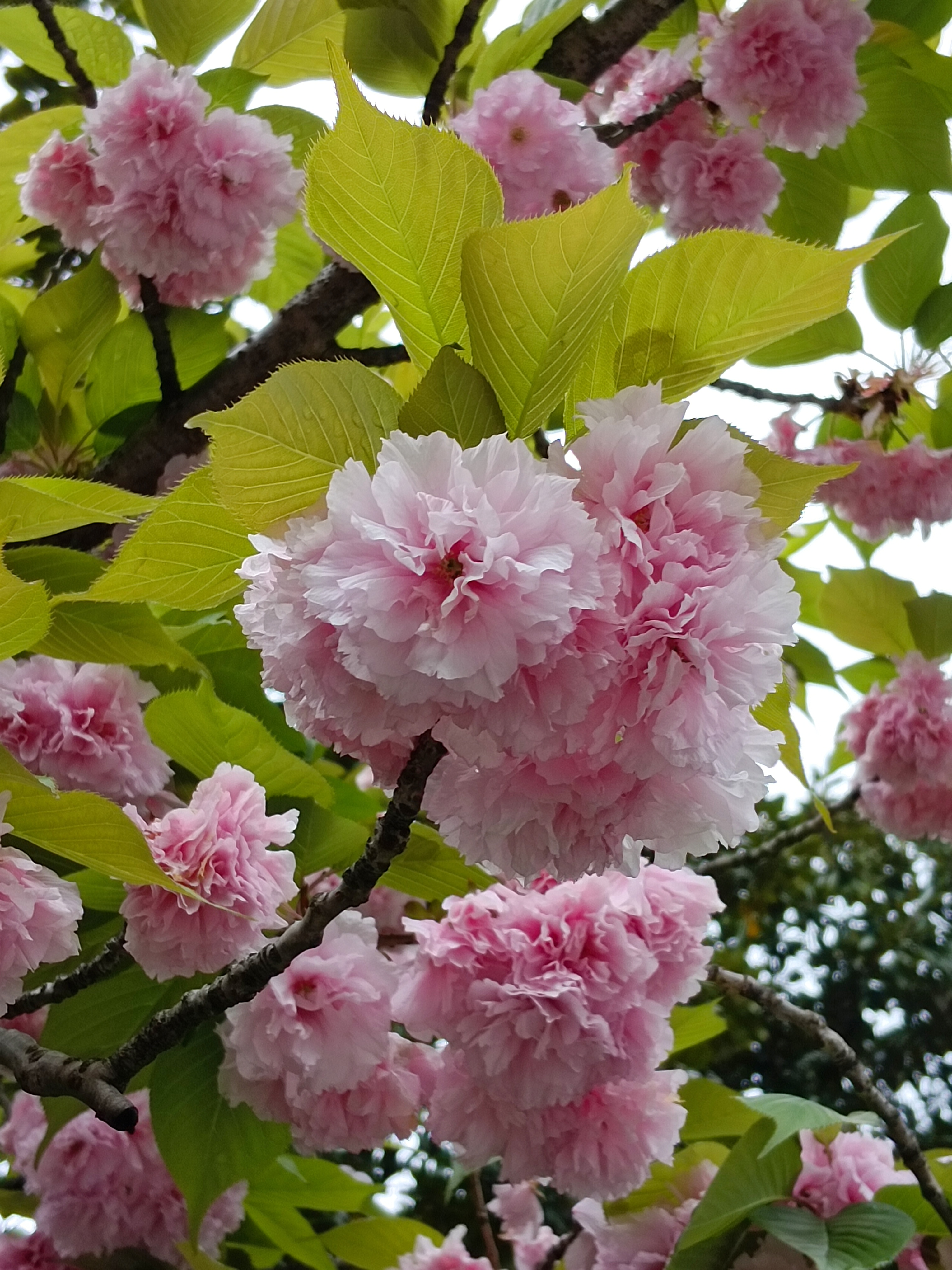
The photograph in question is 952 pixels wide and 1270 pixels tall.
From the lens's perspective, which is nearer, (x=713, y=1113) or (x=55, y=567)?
(x=55, y=567)

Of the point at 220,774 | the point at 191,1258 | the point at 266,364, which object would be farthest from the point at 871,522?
the point at 191,1258

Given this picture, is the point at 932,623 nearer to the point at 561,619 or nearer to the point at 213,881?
the point at 213,881

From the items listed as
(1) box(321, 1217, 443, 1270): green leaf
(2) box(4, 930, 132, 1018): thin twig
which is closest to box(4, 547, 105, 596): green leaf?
(2) box(4, 930, 132, 1018): thin twig

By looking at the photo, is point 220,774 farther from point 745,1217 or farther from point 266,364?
point 745,1217

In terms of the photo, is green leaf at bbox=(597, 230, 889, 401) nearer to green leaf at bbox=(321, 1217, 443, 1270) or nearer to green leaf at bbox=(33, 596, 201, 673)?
green leaf at bbox=(33, 596, 201, 673)

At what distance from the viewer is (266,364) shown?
3.55 feet

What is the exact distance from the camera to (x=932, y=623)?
143 centimetres

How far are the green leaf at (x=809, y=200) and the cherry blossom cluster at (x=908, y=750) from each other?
22.7 inches

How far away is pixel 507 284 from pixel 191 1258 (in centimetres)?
85

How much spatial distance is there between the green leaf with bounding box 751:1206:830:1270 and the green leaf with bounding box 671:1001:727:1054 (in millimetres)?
161

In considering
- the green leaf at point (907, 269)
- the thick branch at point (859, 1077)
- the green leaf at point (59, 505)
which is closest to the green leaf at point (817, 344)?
the green leaf at point (907, 269)

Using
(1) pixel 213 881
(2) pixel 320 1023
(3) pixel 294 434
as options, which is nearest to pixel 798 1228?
(2) pixel 320 1023

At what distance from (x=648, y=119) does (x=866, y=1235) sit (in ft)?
3.62

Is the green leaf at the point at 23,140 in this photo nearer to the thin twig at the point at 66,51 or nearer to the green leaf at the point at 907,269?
the thin twig at the point at 66,51
